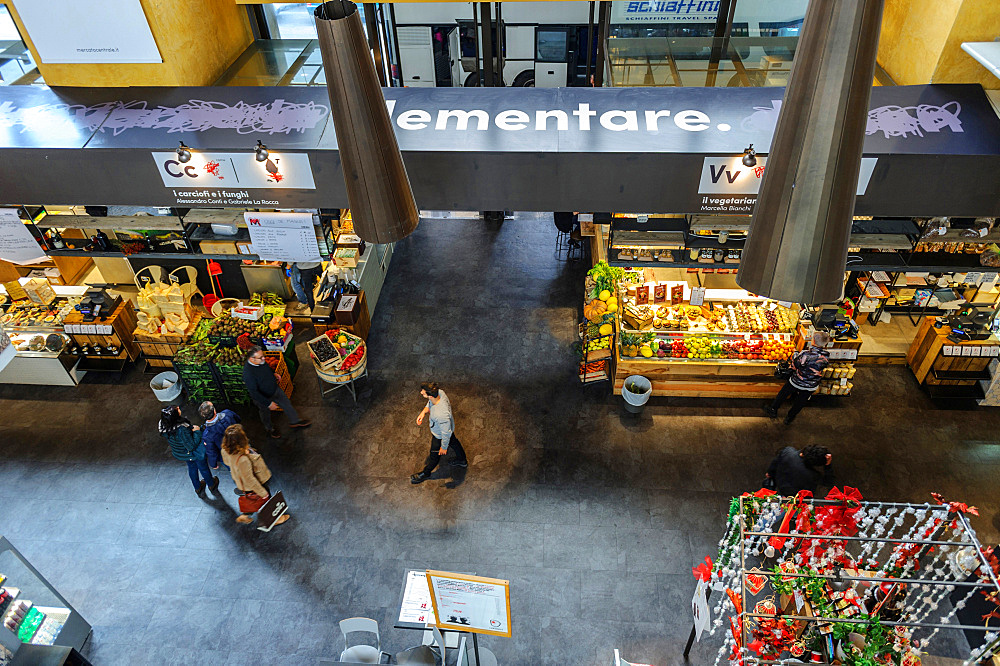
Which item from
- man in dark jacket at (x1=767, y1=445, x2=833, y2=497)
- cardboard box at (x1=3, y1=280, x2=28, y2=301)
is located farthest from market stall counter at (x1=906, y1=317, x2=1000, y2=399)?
cardboard box at (x1=3, y1=280, x2=28, y2=301)

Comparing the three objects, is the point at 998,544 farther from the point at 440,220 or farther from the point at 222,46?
the point at 222,46

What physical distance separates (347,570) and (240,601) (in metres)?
1.11

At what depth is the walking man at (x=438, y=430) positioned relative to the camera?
7.08m

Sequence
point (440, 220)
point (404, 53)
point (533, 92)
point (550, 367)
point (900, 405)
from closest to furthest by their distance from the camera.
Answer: point (533, 92)
point (900, 405)
point (550, 367)
point (404, 53)
point (440, 220)

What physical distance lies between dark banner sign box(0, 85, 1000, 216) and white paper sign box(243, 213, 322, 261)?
1.64 feet

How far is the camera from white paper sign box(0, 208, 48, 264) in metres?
7.47

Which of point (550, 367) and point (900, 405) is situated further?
point (550, 367)

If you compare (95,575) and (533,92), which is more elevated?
(533,92)

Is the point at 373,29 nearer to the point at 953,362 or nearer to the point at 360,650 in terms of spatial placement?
the point at 360,650

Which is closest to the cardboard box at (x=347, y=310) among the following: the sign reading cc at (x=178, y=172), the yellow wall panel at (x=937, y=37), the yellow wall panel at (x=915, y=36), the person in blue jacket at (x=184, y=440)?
the person in blue jacket at (x=184, y=440)

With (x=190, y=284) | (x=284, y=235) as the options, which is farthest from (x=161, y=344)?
(x=284, y=235)

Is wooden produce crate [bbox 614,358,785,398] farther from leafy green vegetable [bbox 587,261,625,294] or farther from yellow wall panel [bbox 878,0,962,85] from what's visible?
yellow wall panel [bbox 878,0,962,85]

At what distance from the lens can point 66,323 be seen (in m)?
8.80

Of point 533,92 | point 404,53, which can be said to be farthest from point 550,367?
point 404,53
